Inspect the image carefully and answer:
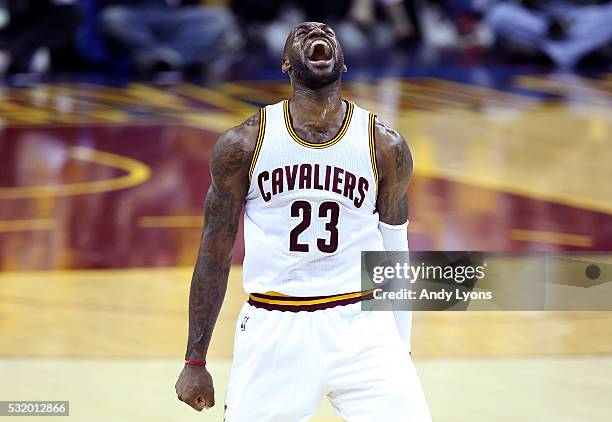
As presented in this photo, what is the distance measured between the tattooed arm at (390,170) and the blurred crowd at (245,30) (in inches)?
511

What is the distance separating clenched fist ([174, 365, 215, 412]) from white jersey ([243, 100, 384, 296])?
0.31m

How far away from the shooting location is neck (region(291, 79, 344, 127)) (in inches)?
149

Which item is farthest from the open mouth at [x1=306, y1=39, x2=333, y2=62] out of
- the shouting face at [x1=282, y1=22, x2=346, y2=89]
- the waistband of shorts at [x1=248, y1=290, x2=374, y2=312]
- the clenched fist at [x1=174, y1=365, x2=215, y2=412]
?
the clenched fist at [x1=174, y1=365, x2=215, y2=412]

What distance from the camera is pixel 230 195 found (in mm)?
3832

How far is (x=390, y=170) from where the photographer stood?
12.6ft

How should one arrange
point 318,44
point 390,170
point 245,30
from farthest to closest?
point 245,30
point 390,170
point 318,44

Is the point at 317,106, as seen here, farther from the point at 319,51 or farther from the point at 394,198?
the point at 394,198

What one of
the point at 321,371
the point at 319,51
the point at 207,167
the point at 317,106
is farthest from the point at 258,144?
the point at 207,167

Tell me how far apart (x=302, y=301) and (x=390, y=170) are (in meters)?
0.46

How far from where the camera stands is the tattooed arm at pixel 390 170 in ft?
12.5

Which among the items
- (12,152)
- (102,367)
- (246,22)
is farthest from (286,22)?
(102,367)

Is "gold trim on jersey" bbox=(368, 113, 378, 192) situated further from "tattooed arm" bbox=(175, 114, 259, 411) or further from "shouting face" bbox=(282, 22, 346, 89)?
"tattooed arm" bbox=(175, 114, 259, 411)

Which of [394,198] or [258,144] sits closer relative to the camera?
[258,144]

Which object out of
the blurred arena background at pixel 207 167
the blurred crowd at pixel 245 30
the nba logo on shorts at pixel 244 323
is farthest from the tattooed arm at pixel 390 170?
the blurred crowd at pixel 245 30
